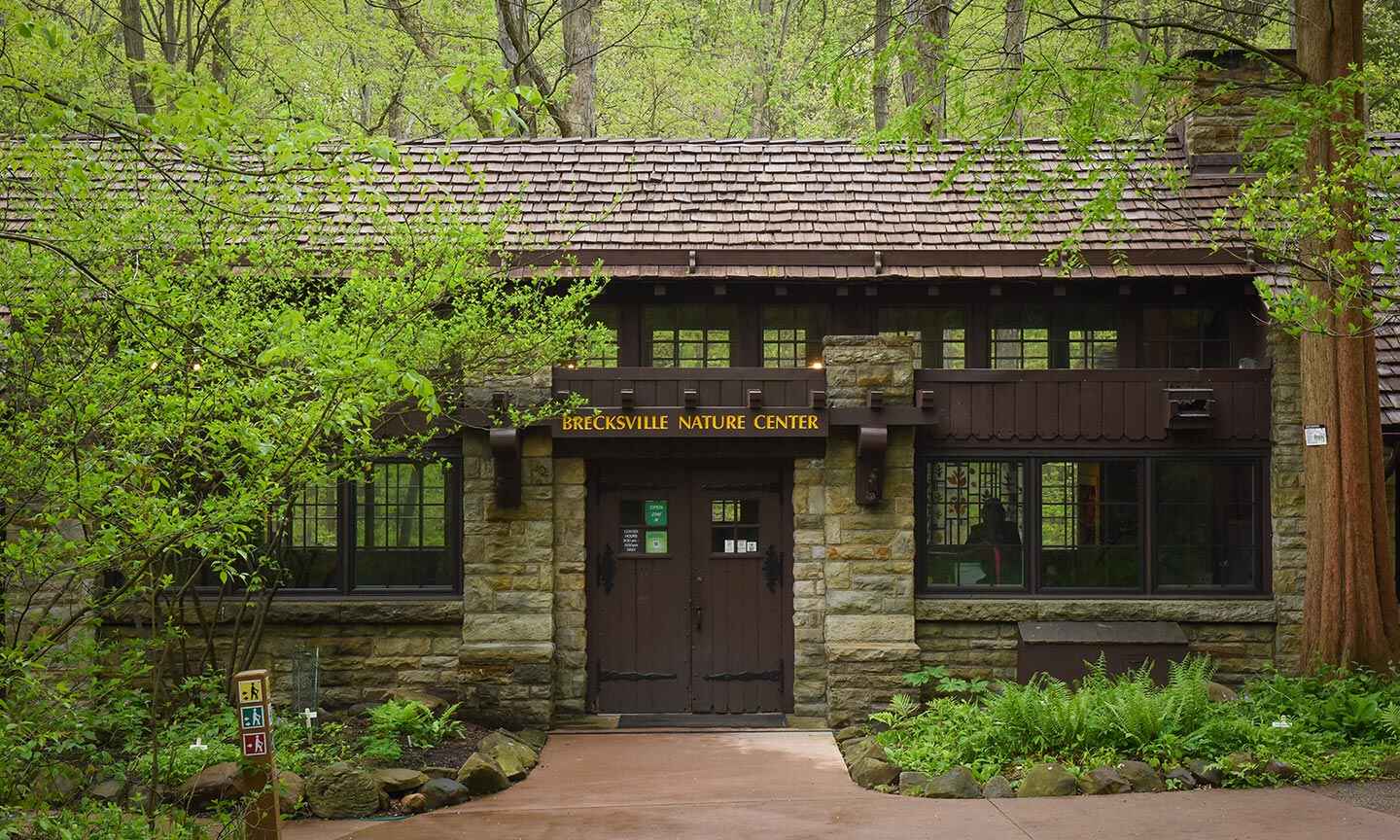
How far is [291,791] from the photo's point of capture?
917 centimetres

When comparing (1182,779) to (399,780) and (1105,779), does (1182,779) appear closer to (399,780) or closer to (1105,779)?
(1105,779)

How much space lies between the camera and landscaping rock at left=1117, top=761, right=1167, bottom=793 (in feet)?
30.2

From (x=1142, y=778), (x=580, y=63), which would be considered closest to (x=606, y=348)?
(x=1142, y=778)

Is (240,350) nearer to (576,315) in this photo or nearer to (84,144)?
(84,144)

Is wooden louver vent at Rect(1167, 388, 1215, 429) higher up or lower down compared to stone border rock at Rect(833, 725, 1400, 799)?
higher up

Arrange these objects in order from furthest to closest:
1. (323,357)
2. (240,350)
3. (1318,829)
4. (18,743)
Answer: (240,350) → (1318,829) → (18,743) → (323,357)

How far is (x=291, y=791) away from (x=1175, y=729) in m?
6.33

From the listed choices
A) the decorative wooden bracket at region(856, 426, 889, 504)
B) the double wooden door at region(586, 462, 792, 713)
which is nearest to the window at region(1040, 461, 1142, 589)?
the decorative wooden bracket at region(856, 426, 889, 504)

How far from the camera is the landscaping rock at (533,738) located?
1146 centimetres

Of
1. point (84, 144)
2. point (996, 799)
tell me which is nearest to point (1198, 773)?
point (996, 799)

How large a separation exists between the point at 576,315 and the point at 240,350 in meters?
4.44

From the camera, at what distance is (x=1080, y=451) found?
12.7 m

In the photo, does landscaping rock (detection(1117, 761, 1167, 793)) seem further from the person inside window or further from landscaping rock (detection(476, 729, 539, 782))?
landscaping rock (detection(476, 729, 539, 782))

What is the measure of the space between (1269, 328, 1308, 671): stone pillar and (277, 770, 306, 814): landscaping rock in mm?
8636
